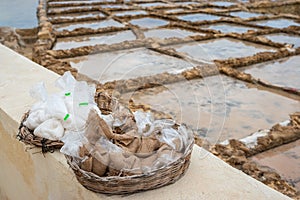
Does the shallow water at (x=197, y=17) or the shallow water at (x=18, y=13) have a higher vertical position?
the shallow water at (x=197, y=17)

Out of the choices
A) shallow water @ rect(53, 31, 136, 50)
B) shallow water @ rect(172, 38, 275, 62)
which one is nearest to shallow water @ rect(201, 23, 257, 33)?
shallow water @ rect(172, 38, 275, 62)

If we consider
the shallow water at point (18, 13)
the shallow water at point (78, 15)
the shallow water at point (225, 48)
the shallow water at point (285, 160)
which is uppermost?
the shallow water at point (285, 160)

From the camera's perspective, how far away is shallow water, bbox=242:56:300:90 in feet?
11.8

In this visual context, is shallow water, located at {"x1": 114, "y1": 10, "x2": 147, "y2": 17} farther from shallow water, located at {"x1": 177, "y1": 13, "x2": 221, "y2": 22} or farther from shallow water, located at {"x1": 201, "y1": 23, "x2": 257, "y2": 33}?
shallow water, located at {"x1": 201, "y1": 23, "x2": 257, "y2": 33}

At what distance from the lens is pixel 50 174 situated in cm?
133

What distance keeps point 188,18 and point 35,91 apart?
6.06 metres

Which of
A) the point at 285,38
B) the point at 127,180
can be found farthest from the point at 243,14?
the point at 127,180

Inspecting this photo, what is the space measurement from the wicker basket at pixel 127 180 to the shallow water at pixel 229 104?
1.13 metres

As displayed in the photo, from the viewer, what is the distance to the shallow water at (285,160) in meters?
2.01

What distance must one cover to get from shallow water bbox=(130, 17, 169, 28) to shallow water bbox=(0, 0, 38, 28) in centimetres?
194

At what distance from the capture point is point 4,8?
8.70 meters

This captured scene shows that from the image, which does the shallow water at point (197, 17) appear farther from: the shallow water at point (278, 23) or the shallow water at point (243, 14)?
the shallow water at point (278, 23)

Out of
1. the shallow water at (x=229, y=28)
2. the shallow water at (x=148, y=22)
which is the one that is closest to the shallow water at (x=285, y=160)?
the shallow water at (x=229, y=28)

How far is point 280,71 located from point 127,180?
131 inches
